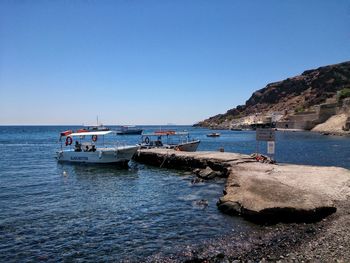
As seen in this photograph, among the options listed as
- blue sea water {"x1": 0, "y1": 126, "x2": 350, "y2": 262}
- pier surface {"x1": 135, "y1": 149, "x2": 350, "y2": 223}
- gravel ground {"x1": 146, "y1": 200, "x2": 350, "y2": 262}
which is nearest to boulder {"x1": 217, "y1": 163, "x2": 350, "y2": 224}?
pier surface {"x1": 135, "y1": 149, "x2": 350, "y2": 223}

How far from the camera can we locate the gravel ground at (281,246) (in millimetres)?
12141

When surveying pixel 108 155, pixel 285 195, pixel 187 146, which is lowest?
pixel 285 195

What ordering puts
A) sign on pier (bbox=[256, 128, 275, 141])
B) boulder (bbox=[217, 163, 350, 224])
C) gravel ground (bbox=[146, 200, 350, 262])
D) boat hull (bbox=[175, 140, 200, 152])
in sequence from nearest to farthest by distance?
gravel ground (bbox=[146, 200, 350, 262]) → boulder (bbox=[217, 163, 350, 224]) → sign on pier (bbox=[256, 128, 275, 141]) → boat hull (bbox=[175, 140, 200, 152])

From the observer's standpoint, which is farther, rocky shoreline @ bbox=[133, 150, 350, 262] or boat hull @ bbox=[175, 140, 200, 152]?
boat hull @ bbox=[175, 140, 200, 152]

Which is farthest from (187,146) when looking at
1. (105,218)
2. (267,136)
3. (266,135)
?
(105,218)

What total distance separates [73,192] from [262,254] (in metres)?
17.6

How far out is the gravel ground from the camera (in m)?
12.1

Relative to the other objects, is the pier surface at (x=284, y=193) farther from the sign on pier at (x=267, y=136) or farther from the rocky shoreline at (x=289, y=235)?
the sign on pier at (x=267, y=136)

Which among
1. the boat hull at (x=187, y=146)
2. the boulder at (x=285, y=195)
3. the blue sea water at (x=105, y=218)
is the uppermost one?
the boat hull at (x=187, y=146)

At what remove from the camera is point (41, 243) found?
14820mm

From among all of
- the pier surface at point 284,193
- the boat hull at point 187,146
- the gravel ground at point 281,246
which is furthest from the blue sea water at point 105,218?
the boat hull at point 187,146

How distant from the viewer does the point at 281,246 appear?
13312 mm

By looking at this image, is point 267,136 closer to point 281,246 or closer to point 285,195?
point 285,195

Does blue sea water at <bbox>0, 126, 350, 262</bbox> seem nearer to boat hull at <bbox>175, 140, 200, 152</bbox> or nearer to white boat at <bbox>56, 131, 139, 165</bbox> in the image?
white boat at <bbox>56, 131, 139, 165</bbox>
